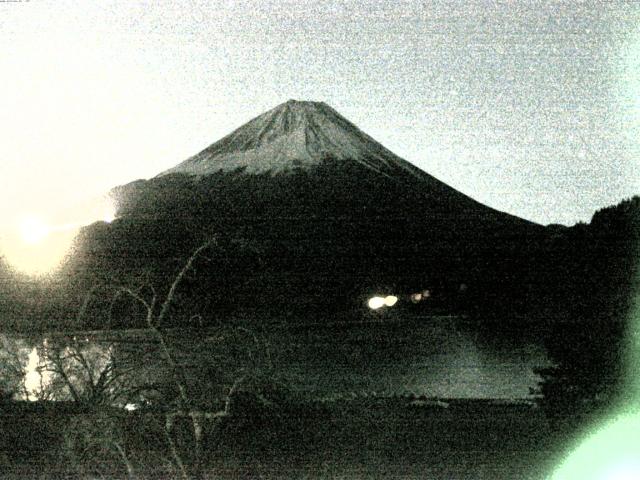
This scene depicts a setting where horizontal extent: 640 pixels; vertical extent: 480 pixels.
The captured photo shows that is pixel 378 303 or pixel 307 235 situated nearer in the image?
pixel 378 303

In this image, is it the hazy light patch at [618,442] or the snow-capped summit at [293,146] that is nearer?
the hazy light patch at [618,442]

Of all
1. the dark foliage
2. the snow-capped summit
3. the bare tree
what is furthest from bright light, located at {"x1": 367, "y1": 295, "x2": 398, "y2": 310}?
the snow-capped summit

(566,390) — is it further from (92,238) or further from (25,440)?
(92,238)

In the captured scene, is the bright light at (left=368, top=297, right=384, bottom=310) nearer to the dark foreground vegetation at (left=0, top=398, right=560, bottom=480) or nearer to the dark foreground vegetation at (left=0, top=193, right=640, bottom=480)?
the dark foreground vegetation at (left=0, top=193, right=640, bottom=480)

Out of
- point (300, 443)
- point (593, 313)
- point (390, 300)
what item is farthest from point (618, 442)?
point (390, 300)

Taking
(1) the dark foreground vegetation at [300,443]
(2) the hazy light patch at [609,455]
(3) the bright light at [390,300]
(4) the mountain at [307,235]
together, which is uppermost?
(4) the mountain at [307,235]

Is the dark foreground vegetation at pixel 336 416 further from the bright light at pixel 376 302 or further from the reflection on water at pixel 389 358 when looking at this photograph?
the bright light at pixel 376 302

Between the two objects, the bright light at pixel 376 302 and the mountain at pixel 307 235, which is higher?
the mountain at pixel 307 235

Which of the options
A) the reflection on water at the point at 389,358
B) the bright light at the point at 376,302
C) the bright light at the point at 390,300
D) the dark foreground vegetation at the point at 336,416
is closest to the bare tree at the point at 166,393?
the dark foreground vegetation at the point at 336,416

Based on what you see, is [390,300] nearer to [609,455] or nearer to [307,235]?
[609,455]
